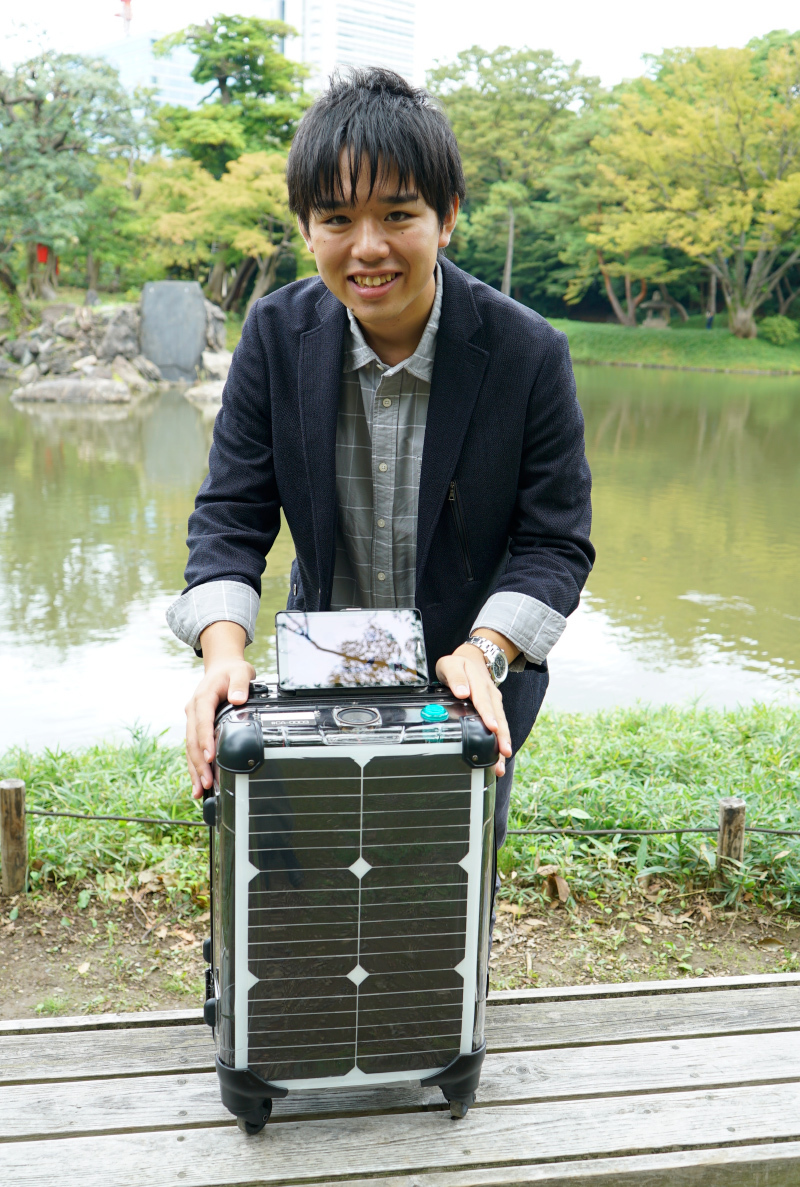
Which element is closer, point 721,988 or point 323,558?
point 323,558

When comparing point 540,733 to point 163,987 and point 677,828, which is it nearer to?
point 677,828

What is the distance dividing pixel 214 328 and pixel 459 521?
17.9 m

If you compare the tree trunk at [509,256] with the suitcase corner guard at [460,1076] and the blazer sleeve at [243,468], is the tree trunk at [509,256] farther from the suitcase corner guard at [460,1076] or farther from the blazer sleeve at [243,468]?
the suitcase corner guard at [460,1076]

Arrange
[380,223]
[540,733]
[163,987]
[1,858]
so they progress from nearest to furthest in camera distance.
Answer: [380,223] < [163,987] < [1,858] < [540,733]

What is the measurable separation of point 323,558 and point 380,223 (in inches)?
20.4

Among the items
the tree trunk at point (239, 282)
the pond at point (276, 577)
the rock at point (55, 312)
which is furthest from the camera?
the tree trunk at point (239, 282)

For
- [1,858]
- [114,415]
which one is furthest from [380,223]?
[114,415]

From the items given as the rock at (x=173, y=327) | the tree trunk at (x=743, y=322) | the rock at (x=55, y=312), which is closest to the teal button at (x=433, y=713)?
the rock at (x=173, y=327)

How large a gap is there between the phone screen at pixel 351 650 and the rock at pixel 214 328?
17.7 meters

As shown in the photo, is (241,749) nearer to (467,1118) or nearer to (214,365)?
(467,1118)

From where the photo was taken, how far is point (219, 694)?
1.28 metres

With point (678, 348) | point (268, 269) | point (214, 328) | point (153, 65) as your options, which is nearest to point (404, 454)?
point (214, 328)

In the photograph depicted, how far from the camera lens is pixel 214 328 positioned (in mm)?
18438

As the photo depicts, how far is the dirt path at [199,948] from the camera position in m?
2.17
